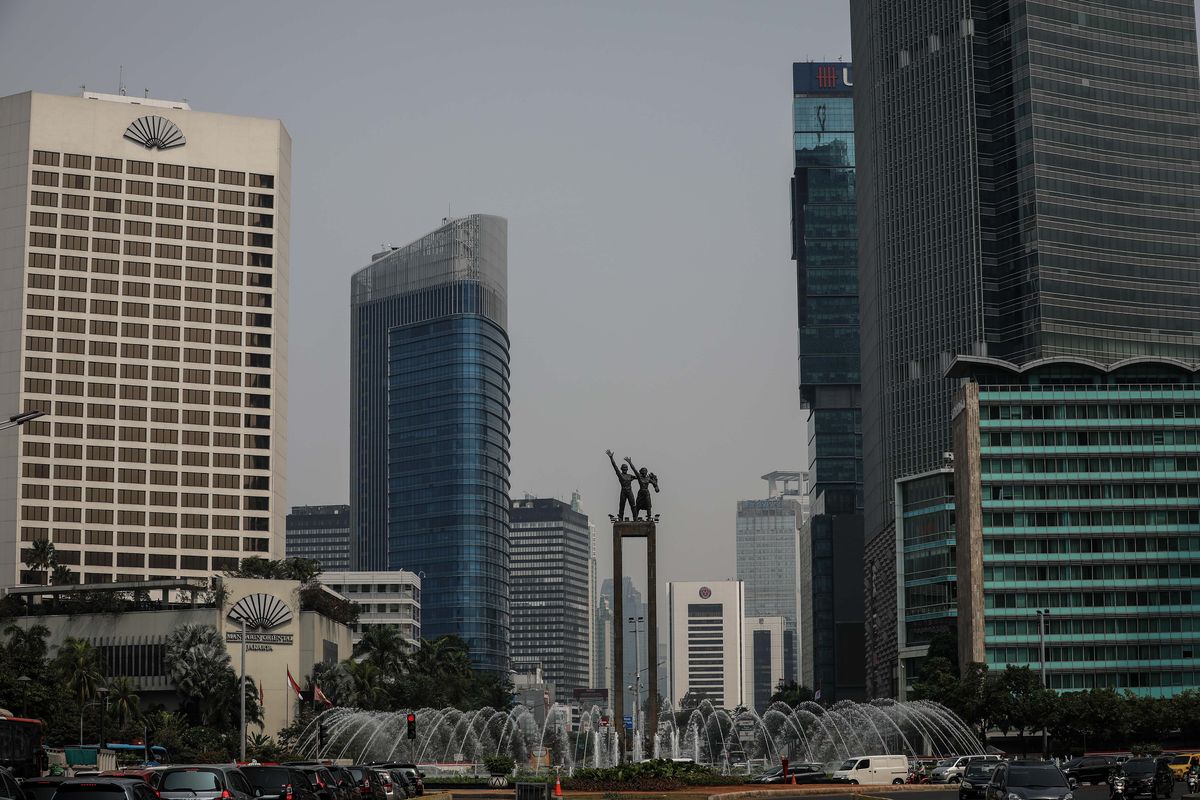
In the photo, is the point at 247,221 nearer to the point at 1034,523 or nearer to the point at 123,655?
the point at 123,655

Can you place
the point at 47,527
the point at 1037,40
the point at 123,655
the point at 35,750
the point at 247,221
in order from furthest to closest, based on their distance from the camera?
the point at 1037,40, the point at 247,221, the point at 47,527, the point at 123,655, the point at 35,750

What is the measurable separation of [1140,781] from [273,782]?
3040cm

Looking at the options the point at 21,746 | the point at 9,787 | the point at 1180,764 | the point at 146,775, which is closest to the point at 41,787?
the point at 9,787

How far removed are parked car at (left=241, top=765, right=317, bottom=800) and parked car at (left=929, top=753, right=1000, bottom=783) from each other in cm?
4811

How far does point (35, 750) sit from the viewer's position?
53.2 m

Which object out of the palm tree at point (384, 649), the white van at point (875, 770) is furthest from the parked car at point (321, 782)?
the palm tree at point (384, 649)

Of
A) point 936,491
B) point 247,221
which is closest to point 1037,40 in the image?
point 936,491

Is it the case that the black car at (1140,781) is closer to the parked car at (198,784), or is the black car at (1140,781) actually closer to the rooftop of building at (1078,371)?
the parked car at (198,784)

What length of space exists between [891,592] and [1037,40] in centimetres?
6838

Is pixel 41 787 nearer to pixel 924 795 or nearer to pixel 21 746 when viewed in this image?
pixel 21 746

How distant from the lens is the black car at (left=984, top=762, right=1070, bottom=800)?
42.4 m

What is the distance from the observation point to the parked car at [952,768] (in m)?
83.8

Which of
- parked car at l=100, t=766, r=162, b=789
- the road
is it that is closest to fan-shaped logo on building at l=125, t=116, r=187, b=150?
the road

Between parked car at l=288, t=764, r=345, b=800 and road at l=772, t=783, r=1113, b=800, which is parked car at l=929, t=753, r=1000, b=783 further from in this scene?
parked car at l=288, t=764, r=345, b=800
